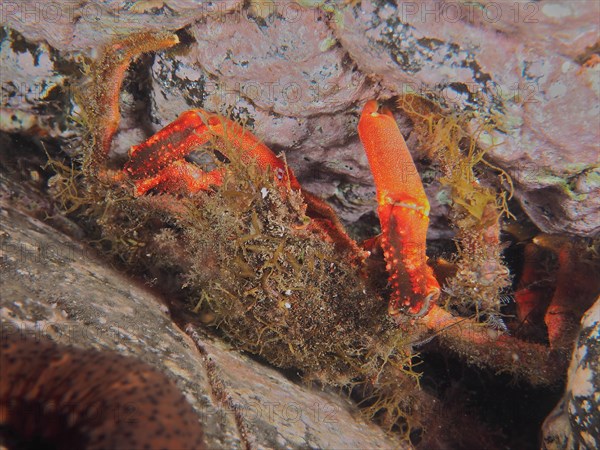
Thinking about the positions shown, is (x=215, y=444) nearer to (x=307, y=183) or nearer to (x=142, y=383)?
(x=142, y=383)

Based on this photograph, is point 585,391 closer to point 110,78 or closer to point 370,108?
point 370,108

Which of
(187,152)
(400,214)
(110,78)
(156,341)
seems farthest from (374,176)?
(110,78)

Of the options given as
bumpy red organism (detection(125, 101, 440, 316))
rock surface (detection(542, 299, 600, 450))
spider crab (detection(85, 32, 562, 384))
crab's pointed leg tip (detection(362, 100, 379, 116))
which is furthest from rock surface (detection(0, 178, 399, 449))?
crab's pointed leg tip (detection(362, 100, 379, 116))

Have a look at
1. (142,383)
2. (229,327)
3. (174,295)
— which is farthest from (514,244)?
(142,383)

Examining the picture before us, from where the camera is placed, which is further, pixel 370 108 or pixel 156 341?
pixel 370 108

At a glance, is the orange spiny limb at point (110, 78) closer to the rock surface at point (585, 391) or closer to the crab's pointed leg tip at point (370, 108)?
the crab's pointed leg tip at point (370, 108)

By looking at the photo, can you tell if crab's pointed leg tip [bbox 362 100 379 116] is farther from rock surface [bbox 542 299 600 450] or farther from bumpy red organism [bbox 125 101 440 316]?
rock surface [bbox 542 299 600 450]

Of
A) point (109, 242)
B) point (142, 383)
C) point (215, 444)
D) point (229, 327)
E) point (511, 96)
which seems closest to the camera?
point (142, 383)

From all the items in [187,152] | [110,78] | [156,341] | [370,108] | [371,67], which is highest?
[371,67]
